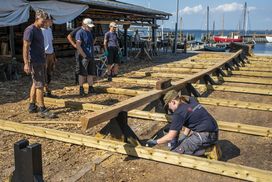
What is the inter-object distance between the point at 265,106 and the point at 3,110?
5.18 m

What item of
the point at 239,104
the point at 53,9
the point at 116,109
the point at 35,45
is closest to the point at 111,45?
the point at 53,9

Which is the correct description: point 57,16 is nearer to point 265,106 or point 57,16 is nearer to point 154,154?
point 265,106

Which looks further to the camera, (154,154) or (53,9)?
(53,9)

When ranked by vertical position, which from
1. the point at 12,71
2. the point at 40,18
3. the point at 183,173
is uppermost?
the point at 40,18

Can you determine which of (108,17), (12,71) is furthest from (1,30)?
(108,17)

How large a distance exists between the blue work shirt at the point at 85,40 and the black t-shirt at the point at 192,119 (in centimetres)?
419

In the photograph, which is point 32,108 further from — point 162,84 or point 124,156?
point 124,156

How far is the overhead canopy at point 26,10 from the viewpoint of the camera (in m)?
10.3

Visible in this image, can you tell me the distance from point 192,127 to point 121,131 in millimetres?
1006

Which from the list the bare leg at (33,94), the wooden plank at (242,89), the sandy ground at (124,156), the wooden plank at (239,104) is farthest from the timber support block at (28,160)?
the wooden plank at (242,89)

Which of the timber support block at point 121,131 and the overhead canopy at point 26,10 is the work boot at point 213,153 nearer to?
the timber support block at point 121,131

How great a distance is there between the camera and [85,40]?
25.5 ft

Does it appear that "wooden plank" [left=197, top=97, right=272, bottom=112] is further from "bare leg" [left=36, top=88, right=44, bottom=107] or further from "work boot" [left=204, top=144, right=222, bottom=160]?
"bare leg" [left=36, top=88, right=44, bottom=107]

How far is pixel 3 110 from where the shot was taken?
21.6ft
